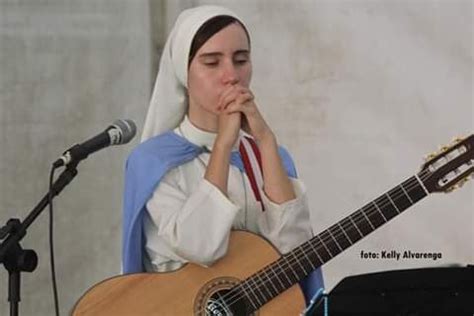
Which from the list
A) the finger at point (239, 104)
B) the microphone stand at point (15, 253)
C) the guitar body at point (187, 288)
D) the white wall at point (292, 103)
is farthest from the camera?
the white wall at point (292, 103)

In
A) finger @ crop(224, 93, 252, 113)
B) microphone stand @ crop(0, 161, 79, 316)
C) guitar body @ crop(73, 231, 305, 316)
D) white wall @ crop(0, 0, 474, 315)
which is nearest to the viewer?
microphone stand @ crop(0, 161, 79, 316)

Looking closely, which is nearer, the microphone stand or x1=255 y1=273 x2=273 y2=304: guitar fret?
the microphone stand

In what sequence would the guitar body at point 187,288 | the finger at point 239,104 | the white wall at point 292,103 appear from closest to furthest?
the guitar body at point 187,288, the finger at point 239,104, the white wall at point 292,103

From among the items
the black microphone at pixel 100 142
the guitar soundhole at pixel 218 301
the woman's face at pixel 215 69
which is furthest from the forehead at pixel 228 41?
the guitar soundhole at pixel 218 301

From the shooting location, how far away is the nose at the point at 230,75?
2.18 metres

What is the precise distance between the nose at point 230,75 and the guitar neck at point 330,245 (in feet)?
1.35

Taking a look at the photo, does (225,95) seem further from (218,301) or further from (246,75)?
(218,301)

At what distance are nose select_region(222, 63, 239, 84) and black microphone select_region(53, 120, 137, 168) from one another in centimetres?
23

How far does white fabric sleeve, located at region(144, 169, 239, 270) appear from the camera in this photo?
6.79ft

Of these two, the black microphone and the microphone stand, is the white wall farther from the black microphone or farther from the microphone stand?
the microphone stand

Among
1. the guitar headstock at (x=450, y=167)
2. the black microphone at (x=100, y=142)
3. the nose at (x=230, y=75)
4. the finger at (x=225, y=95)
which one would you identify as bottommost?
the guitar headstock at (x=450, y=167)

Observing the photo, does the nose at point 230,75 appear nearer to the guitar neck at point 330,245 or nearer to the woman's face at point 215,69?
the woman's face at point 215,69

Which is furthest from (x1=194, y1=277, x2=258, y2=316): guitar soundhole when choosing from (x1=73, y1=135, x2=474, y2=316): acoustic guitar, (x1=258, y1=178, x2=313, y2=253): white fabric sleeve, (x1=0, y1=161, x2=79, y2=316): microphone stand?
(x1=0, y1=161, x2=79, y2=316): microphone stand

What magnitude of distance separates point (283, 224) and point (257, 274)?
13cm
